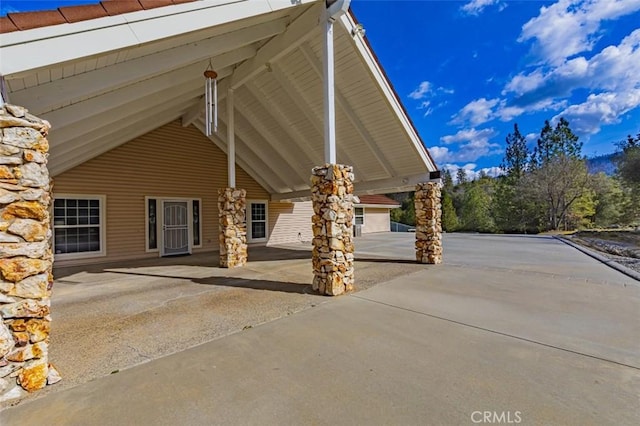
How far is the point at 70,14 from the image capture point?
262cm

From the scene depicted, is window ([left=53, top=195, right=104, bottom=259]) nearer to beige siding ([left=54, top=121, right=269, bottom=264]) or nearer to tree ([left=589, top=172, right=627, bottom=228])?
beige siding ([left=54, top=121, right=269, bottom=264])

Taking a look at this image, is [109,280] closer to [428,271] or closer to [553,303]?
[428,271]

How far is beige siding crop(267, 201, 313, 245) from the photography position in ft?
43.4

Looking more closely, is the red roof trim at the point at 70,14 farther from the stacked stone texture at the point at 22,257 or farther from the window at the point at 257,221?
the window at the point at 257,221

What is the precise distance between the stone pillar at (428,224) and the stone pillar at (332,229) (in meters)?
3.46

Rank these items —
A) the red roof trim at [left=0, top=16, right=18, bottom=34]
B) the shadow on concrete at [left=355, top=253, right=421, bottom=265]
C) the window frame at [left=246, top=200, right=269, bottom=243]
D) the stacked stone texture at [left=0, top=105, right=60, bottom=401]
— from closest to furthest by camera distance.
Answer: the stacked stone texture at [left=0, top=105, right=60, bottom=401]
the red roof trim at [left=0, top=16, right=18, bottom=34]
the shadow on concrete at [left=355, top=253, right=421, bottom=265]
the window frame at [left=246, top=200, right=269, bottom=243]

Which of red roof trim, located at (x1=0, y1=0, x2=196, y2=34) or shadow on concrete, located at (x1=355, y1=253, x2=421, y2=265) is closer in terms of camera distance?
red roof trim, located at (x1=0, y1=0, x2=196, y2=34)

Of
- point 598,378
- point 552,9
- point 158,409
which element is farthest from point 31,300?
point 552,9

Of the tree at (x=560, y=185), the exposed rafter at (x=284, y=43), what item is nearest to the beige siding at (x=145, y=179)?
the exposed rafter at (x=284, y=43)

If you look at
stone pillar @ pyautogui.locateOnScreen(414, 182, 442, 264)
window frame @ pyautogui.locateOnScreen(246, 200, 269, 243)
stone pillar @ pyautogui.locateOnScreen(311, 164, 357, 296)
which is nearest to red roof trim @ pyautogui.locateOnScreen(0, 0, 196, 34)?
stone pillar @ pyautogui.locateOnScreen(311, 164, 357, 296)

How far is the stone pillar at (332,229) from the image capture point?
16.3ft

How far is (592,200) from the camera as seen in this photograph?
22297mm

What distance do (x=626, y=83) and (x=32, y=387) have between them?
91.1ft

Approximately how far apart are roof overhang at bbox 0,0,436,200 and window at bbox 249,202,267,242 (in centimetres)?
122
